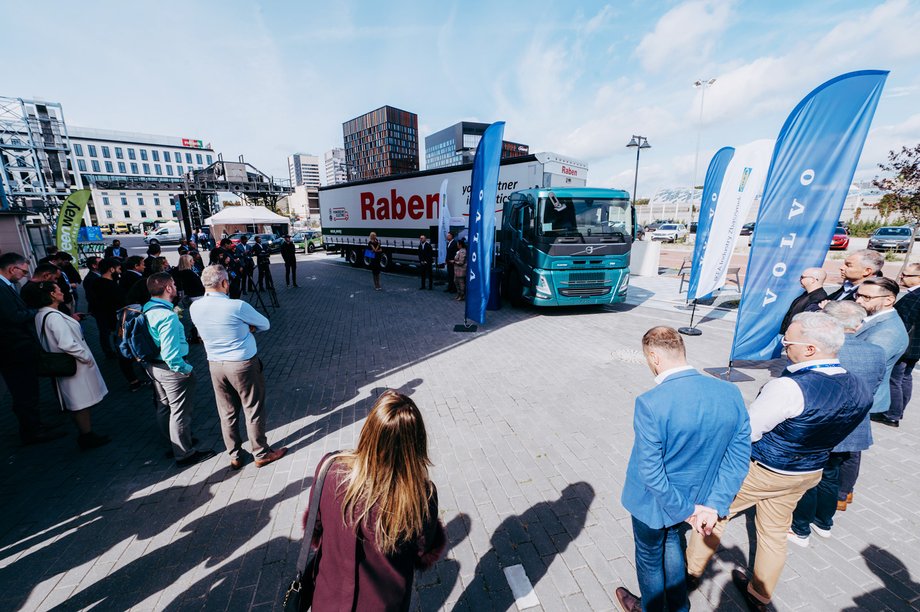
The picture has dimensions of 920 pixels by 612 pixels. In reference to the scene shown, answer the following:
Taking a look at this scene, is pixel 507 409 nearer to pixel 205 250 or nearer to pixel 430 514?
pixel 430 514

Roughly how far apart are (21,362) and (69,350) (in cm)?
88

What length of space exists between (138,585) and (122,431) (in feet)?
8.98

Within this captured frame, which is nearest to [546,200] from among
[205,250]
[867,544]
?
[867,544]

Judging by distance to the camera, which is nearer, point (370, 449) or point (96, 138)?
point (370, 449)

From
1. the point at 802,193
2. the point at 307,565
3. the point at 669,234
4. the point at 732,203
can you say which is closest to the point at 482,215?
the point at 802,193

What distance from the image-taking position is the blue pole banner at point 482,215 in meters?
6.94

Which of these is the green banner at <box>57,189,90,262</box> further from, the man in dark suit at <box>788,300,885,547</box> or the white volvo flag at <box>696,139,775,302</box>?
the white volvo flag at <box>696,139,775,302</box>

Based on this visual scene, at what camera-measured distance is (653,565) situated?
2.04m

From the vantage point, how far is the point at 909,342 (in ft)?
13.1

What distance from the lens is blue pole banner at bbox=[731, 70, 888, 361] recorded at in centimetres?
435

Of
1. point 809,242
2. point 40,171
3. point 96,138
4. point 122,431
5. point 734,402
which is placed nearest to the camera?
point 734,402

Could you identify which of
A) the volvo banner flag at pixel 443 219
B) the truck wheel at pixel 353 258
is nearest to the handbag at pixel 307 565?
the volvo banner flag at pixel 443 219

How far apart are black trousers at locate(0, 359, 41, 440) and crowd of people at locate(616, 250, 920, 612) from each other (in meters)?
6.12

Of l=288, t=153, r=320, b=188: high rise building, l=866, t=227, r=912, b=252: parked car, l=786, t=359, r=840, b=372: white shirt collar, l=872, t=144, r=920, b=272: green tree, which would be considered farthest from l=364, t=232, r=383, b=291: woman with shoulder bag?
l=288, t=153, r=320, b=188: high rise building
